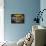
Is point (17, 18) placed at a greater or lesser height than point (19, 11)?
lesser

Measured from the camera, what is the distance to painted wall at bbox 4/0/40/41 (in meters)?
5.62

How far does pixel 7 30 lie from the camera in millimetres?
5629

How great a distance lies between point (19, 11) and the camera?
5629mm

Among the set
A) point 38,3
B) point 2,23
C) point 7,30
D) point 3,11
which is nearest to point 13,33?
point 7,30

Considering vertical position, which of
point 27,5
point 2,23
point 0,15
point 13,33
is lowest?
point 13,33

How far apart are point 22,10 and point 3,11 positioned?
0.81 m

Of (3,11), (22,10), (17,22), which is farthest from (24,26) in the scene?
(3,11)

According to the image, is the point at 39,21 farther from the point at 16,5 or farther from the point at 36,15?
the point at 16,5

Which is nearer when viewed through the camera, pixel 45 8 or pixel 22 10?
pixel 45 8

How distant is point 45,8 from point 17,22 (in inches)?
58.0

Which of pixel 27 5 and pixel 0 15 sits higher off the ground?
pixel 27 5

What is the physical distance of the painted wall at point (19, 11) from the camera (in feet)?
18.4

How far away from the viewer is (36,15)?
223 inches

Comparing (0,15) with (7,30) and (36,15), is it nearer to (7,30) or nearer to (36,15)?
(7,30)
